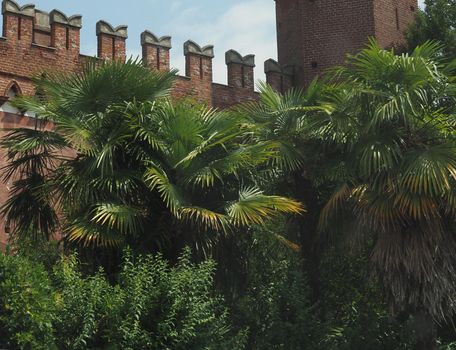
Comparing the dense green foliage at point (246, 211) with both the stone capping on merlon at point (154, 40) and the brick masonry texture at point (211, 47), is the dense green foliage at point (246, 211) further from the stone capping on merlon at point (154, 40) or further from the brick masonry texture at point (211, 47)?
the stone capping on merlon at point (154, 40)

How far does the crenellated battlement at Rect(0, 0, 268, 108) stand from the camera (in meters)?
17.5

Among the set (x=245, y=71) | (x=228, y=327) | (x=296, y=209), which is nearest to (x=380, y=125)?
(x=296, y=209)

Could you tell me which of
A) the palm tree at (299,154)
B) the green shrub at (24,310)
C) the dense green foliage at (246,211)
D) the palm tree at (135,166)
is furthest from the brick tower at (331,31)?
the green shrub at (24,310)

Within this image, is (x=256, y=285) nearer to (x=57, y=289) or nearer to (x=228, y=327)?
(x=228, y=327)

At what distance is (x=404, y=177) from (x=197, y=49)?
959 centimetres

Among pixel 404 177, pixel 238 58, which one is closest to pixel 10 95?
pixel 238 58

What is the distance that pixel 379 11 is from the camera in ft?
68.5

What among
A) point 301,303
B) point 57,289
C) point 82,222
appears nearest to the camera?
point 57,289

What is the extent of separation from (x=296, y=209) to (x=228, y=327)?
1.82m

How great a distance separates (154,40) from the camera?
1914 cm

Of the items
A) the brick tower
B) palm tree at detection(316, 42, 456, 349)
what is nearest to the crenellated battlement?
the brick tower

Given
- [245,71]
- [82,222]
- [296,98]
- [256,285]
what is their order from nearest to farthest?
[82,222]
[256,285]
[296,98]
[245,71]

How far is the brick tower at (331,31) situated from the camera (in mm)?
20734

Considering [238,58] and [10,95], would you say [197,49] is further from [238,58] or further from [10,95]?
[10,95]
